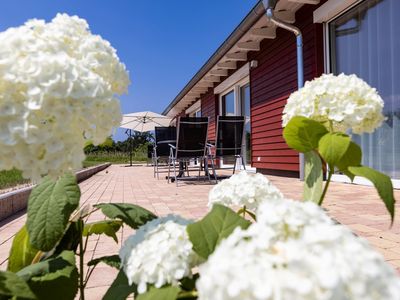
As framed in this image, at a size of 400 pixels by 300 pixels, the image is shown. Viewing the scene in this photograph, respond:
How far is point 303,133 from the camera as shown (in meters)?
0.74

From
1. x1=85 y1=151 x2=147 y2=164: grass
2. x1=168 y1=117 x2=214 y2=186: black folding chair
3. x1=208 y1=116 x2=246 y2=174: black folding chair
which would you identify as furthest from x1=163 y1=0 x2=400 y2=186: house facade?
x1=85 y1=151 x2=147 y2=164: grass

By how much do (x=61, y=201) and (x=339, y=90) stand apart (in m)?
0.64

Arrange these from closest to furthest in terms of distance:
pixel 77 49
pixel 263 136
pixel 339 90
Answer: pixel 77 49, pixel 339 90, pixel 263 136

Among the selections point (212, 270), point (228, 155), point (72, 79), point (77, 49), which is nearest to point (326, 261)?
point (212, 270)

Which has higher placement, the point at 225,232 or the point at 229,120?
the point at 229,120

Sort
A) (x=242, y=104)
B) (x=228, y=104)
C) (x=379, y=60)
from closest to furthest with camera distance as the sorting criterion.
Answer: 1. (x=379, y=60)
2. (x=242, y=104)
3. (x=228, y=104)

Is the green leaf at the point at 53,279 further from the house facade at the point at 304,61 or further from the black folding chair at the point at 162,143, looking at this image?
the black folding chair at the point at 162,143

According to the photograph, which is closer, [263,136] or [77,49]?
[77,49]

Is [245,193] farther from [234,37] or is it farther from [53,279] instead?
[234,37]

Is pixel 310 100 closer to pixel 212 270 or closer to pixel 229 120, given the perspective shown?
pixel 212 270

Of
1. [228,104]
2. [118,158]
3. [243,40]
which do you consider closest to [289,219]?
[243,40]

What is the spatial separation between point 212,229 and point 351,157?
326mm

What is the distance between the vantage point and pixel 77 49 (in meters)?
0.66

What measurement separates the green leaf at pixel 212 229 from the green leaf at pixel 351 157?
241 mm
